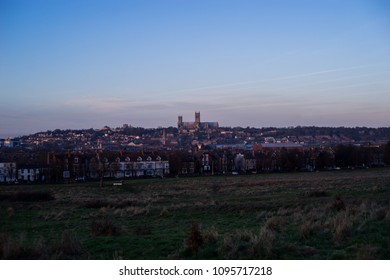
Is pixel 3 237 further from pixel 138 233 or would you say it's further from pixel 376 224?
pixel 376 224

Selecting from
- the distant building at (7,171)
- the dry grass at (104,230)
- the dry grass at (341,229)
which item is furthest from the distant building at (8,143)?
the dry grass at (341,229)

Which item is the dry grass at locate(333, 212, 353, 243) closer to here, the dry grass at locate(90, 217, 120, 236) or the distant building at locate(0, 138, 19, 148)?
the dry grass at locate(90, 217, 120, 236)

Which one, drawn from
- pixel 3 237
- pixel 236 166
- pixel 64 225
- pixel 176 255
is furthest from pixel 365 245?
pixel 236 166

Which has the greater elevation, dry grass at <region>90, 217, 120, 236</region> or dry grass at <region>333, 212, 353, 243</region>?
dry grass at <region>333, 212, 353, 243</region>

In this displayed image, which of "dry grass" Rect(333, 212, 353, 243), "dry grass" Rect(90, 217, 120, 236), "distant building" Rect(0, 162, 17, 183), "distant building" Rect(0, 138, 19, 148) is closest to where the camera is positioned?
"dry grass" Rect(333, 212, 353, 243)

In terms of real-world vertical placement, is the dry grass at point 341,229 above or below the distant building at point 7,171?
above

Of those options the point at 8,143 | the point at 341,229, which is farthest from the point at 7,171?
the point at 8,143

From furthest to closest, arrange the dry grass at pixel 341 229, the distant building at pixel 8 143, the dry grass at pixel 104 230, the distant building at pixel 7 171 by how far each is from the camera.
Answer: the distant building at pixel 8 143
the distant building at pixel 7 171
the dry grass at pixel 104 230
the dry grass at pixel 341 229

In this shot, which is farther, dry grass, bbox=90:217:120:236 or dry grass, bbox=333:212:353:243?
dry grass, bbox=90:217:120:236

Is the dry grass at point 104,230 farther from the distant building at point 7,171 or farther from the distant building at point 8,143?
the distant building at point 8,143

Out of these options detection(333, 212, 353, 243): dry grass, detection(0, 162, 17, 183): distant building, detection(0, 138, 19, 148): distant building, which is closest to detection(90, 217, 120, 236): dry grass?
detection(333, 212, 353, 243): dry grass

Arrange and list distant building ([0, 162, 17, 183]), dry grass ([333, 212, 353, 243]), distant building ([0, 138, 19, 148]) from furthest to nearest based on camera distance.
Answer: distant building ([0, 138, 19, 148]), distant building ([0, 162, 17, 183]), dry grass ([333, 212, 353, 243])

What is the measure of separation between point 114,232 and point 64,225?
5058 mm

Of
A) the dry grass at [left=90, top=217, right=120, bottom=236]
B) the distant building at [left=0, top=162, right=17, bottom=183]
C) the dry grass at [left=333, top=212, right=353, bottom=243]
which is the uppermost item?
the dry grass at [left=333, top=212, right=353, bottom=243]
